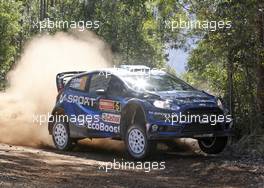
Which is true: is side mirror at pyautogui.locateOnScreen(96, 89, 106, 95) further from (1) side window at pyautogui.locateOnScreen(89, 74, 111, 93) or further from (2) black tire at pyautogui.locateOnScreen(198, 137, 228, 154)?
(2) black tire at pyautogui.locateOnScreen(198, 137, 228, 154)

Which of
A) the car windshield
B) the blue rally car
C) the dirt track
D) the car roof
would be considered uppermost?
the car roof

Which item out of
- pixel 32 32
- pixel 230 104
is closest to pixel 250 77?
pixel 230 104

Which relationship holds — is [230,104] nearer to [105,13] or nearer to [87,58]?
[87,58]

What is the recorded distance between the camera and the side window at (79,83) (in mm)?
12207

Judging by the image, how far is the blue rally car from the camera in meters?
10.2

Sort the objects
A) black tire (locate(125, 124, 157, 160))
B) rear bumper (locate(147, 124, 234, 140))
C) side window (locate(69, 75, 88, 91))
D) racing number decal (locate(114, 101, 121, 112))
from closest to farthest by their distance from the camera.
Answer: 1. rear bumper (locate(147, 124, 234, 140))
2. black tire (locate(125, 124, 157, 160))
3. racing number decal (locate(114, 101, 121, 112))
4. side window (locate(69, 75, 88, 91))

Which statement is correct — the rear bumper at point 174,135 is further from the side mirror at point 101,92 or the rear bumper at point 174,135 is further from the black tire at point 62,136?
the black tire at point 62,136

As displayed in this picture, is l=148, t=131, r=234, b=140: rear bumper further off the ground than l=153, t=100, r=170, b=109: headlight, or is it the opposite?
l=153, t=100, r=170, b=109: headlight

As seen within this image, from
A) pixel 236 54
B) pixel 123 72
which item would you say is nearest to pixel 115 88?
pixel 123 72

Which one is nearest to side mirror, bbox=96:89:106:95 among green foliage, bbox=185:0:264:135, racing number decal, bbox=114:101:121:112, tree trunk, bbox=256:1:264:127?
racing number decal, bbox=114:101:121:112

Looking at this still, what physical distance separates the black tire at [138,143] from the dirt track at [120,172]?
42 cm

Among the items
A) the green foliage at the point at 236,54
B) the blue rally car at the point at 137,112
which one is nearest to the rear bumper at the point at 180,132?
the blue rally car at the point at 137,112

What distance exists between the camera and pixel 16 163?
30.9 feet

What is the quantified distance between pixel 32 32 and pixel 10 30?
14.8 metres
